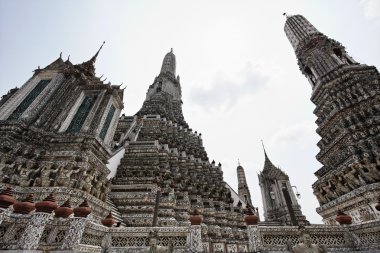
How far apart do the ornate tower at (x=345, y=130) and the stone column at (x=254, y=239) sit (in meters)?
6.46

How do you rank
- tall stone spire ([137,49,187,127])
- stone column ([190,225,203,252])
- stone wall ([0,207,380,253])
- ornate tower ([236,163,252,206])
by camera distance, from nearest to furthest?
stone wall ([0,207,380,253])
stone column ([190,225,203,252])
tall stone spire ([137,49,187,127])
ornate tower ([236,163,252,206])

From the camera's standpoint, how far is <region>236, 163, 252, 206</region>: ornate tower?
109ft

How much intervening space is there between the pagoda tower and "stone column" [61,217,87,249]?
233cm

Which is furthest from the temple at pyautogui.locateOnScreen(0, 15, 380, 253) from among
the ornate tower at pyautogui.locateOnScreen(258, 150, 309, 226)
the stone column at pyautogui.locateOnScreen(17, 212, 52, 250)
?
the ornate tower at pyautogui.locateOnScreen(258, 150, 309, 226)

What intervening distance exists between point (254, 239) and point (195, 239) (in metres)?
1.88

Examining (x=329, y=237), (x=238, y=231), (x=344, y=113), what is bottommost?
(x=329, y=237)

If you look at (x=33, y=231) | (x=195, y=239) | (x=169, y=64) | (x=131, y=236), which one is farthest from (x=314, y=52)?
(x=169, y=64)

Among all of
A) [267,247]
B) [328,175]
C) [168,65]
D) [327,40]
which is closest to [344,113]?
[328,175]

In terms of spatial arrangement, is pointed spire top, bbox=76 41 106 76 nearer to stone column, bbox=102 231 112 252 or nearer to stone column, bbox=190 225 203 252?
stone column, bbox=102 231 112 252

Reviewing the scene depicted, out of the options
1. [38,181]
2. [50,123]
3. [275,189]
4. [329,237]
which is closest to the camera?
[329,237]

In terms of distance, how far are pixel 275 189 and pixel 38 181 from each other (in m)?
29.0

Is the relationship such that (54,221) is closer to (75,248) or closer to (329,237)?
(75,248)

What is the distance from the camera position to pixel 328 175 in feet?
42.3

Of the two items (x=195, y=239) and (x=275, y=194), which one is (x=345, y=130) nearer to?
(x=195, y=239)
